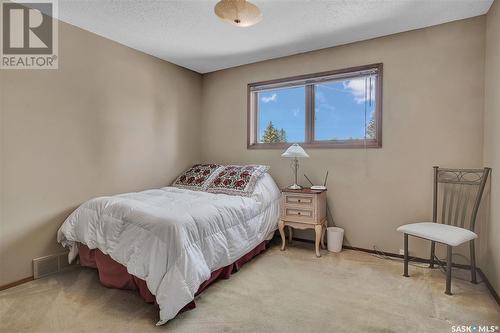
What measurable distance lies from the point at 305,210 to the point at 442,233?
4.16ft

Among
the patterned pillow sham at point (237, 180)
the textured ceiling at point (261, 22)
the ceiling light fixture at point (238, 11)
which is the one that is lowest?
the patterned pillow sham at point (237, 180)

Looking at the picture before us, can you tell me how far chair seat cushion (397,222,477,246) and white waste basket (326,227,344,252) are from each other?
78 cm

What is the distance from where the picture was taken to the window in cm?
308

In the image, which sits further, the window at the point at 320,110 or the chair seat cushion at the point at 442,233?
the window at the point at 320,110

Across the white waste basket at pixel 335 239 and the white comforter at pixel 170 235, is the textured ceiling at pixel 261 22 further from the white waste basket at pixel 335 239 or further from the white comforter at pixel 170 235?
the white waste basket at pixel 335 239

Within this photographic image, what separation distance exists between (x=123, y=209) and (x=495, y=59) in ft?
10.9

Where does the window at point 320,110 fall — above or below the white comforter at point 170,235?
above

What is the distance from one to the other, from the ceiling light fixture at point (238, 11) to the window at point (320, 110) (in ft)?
4.96

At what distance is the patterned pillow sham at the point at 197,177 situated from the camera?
3.42 m

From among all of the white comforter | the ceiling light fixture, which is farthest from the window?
the ceiling light fixture

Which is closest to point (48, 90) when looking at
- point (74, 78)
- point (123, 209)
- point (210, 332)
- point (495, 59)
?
point (74, 78)

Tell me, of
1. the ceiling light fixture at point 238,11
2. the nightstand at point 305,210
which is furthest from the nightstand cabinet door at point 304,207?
the ceiling light fixture at point 238,11

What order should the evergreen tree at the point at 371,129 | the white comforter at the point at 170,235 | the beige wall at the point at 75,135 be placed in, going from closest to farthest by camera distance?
the white comforter at the point at 170,235
the beige wall at the point at 75,135
the evergreen tree at the point at 371,129

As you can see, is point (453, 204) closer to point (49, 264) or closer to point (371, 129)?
point (371, 129)
